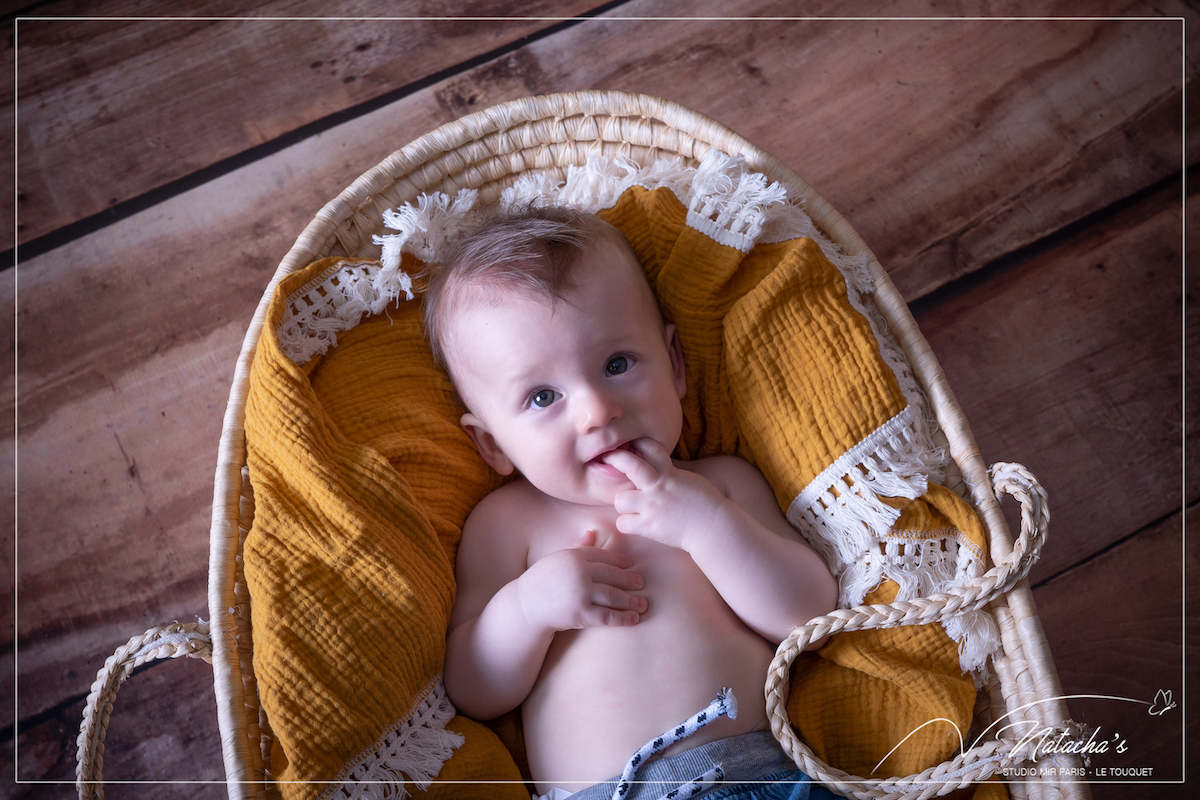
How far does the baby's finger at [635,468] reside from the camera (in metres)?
0.98

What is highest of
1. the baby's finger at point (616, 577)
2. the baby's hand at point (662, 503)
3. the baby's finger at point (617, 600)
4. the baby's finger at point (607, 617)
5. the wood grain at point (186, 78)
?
the wood grain at point (186, 78)

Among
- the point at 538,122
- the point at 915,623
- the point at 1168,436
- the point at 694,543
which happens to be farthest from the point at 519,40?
the point at 1168,436

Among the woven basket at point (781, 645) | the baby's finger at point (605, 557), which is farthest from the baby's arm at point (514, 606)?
the woven basket at point (781, 645)

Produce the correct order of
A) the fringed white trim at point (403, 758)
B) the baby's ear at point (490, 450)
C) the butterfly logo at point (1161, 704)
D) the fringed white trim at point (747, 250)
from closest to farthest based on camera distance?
the fringed white trim at point (403, 758) < the fringed white trim at point (747, 250) < the baby's ear at point (490, 450) < the butterfly logo at point (1161, 704)

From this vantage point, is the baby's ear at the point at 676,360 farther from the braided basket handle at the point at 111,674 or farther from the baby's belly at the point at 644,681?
the braided basket handle at the point at 111,674

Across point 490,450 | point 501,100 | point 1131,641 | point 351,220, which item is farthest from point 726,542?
point 501,100

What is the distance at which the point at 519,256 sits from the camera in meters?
1.01

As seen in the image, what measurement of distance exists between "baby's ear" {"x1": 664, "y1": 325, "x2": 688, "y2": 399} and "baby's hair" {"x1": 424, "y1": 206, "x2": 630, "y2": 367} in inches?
4.9

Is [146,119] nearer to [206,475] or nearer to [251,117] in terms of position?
[251,117]

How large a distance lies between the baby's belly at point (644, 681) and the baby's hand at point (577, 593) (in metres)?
0.03

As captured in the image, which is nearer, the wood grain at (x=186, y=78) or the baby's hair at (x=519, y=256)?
the baby's hair at (x=519, y=256)

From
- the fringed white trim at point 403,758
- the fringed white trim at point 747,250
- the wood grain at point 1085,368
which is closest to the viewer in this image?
the fringed white trim at point 403,758

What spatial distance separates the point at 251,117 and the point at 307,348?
0.63 metres

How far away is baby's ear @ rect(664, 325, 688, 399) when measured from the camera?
1.13m
